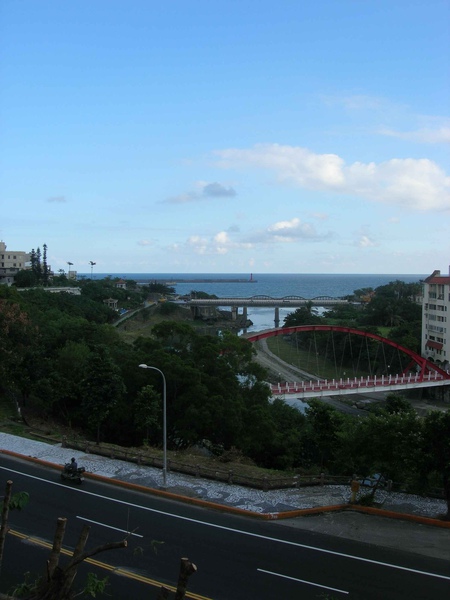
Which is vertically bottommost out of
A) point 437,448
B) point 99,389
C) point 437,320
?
point 99,389

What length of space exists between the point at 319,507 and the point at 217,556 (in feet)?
15.8

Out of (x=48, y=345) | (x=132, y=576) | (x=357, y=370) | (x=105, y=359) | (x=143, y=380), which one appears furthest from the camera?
(x=357, y=370)

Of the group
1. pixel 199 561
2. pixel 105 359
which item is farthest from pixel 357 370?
pixel 199 561

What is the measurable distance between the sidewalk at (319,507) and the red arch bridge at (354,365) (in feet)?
67.9

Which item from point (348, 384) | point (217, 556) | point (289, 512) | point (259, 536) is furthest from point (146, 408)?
point (348, 384)

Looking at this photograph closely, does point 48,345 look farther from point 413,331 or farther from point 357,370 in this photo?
point 413,331

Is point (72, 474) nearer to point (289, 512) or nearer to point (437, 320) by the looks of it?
point (289, 512)

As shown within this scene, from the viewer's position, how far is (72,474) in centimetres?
1831

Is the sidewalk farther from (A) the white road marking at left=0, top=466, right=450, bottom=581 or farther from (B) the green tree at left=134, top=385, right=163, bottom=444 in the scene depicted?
(B) the green tree at left=134, top=385, right=163, bottom=444

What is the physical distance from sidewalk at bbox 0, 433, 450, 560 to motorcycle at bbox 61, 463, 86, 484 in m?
0.75

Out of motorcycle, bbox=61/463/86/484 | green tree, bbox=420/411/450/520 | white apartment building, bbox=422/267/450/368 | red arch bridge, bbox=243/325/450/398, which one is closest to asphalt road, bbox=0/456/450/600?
motorcycle, bbox=61/463/86/484

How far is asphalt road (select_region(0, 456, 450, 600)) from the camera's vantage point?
36.8ft

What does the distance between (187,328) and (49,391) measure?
27.4 feet

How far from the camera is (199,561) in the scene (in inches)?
492
